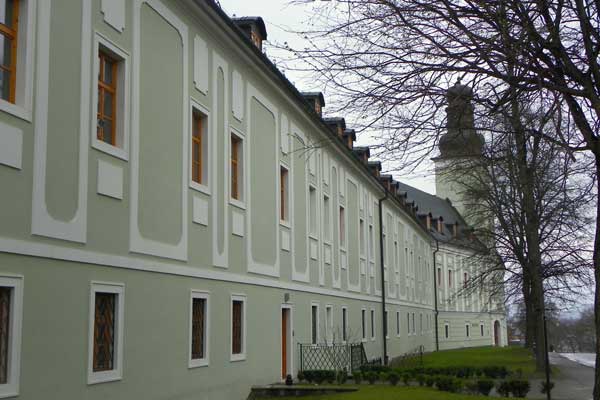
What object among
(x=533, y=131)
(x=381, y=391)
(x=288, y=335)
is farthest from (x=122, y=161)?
(x=288, y=335)

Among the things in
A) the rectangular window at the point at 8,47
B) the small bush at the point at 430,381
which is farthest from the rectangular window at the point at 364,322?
the rectangular window at the point at 8,47

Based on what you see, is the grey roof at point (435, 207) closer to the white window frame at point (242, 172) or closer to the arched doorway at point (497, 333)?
the arched doorway at point (497, 333)

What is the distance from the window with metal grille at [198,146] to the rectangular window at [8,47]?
6060 mm

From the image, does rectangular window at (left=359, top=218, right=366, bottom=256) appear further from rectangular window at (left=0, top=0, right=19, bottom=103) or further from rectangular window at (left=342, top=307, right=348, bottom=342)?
rectangular window at (left=0, top=0, right=19, bottom=103)

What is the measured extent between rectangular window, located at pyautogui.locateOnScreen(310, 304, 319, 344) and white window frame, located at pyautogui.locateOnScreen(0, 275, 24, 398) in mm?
15173

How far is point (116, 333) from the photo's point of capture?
11.8m

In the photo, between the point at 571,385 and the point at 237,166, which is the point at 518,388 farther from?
the point at 237,166

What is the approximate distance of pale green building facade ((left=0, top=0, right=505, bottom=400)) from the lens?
32.3 feet

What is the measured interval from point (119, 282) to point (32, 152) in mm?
2950

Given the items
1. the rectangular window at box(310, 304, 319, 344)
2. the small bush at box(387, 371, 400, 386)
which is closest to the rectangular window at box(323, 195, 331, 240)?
the rectangular window at box(310, 304, 319, 344)

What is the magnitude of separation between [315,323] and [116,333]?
43.0ft

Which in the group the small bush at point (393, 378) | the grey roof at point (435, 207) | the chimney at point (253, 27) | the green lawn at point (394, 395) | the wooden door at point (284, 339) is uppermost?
the grey roof at point (435, 207)

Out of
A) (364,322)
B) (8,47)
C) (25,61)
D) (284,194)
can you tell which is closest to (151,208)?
(25,61)

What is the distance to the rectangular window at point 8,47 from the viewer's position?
9.66 m
